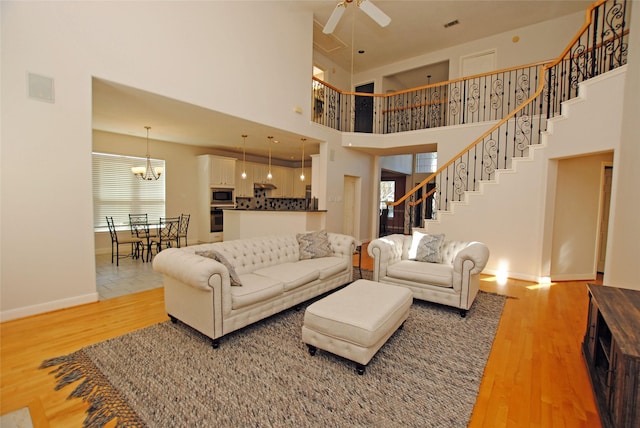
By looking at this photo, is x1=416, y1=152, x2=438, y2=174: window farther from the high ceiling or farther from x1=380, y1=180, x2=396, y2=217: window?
the high ceiling

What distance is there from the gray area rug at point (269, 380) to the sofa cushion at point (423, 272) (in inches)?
25.2

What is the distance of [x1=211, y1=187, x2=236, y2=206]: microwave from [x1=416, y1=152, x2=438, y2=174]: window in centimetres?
791

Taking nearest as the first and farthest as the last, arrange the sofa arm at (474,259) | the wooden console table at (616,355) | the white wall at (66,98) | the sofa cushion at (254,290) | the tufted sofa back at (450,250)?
the wooden console table at (616,355), the sofa cushion at (254,290), the white wall at (66,98), the sofa arm at (474,259), the tufted sofa back at (450,250)

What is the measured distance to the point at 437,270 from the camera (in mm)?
3605

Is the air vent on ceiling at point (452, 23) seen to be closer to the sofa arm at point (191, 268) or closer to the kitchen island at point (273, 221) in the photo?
the kitchen island at point (273, 221)

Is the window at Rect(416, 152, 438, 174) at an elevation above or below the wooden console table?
above

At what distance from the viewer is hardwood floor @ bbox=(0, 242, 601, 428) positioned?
6.04ft

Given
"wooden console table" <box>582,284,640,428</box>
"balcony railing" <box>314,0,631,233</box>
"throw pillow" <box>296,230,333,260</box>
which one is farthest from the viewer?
"balcony railing" <box>314,0,631,233</box>

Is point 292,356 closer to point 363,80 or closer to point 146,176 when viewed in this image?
point 146,176

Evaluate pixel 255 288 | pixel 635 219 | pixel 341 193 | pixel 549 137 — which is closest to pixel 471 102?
pixel 549 137

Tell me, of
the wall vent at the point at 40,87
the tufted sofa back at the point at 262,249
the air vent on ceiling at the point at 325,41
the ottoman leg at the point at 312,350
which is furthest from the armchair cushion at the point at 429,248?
the air vent on ceiling at the point at 325,41

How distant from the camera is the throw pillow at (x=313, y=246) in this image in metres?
4.10

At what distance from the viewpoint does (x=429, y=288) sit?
11.6 feet

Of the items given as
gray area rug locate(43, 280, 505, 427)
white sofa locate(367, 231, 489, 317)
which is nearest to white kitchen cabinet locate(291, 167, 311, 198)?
white sofa locate(367, 231, 489, 317)
